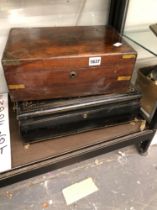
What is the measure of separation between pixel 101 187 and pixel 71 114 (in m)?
0.41

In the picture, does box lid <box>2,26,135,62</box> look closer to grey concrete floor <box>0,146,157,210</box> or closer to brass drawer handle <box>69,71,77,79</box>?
brass drawer handle <box>69,71,77,79</box>

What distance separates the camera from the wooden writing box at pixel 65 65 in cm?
66

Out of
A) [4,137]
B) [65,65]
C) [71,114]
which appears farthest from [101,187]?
[65,65]

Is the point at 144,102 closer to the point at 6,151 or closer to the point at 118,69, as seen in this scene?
the point at 118,69

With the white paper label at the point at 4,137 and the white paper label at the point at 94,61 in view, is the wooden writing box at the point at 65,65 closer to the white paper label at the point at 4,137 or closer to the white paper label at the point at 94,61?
the white paper label at the point at 94,61

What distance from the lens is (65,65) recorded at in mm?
675

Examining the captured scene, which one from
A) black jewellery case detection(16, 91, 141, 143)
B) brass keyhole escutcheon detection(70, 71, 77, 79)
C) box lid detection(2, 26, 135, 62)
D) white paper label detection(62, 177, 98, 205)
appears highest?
box lid detection(2, 26, 135, 62)

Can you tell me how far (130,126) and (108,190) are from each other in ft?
1.07

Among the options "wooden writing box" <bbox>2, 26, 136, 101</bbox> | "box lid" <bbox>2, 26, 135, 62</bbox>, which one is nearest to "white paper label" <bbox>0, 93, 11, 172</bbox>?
"wooden writing box" <bbox>2, 26, 136, 101</bbox>

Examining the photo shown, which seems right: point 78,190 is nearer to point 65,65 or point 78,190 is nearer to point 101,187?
point 101,187

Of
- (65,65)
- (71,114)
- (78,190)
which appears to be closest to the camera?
(65,65)

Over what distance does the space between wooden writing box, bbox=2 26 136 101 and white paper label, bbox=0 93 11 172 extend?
22 cm

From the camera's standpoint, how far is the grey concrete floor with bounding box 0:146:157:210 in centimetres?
86

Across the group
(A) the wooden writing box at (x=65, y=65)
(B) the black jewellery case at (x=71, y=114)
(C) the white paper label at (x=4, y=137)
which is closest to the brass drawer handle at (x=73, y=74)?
(A) the wooden writing box at (x=65, y=65)
